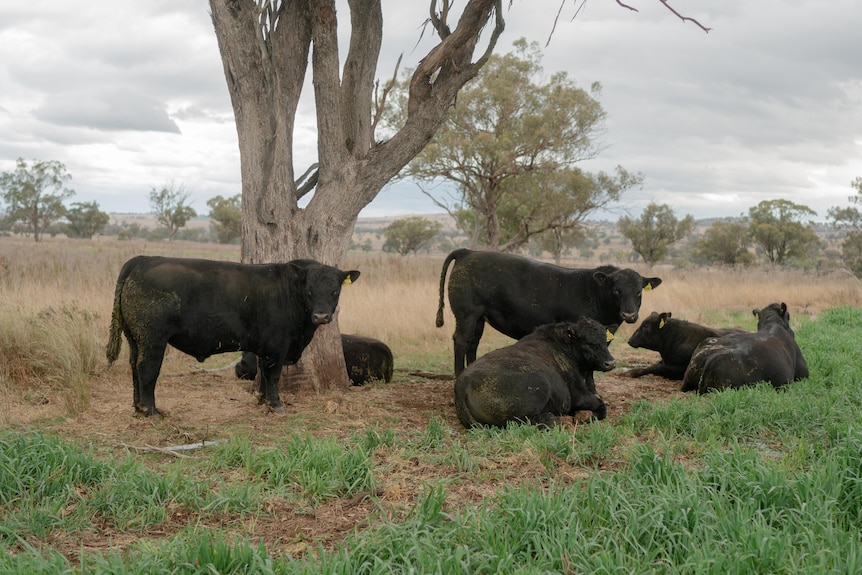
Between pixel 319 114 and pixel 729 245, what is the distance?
5068 cm

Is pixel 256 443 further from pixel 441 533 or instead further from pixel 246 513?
pixel 441 533

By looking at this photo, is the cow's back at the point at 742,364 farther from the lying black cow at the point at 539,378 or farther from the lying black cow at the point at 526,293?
the lying black cow at the point at 539,378

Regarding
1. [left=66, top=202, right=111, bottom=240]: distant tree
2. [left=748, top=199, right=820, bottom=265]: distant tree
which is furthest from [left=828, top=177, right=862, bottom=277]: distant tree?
[left=66, top=202, right=111, bottom=240]: distant tree

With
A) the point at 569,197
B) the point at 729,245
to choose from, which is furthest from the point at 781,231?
the point at 569,197

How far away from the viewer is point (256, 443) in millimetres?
5816

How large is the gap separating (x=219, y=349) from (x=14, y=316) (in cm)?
386

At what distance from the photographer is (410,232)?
6638 cm

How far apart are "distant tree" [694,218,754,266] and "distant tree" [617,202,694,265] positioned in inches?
110

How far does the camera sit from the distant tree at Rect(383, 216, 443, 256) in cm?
6638

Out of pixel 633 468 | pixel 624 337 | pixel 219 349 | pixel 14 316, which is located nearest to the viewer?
pixel 633 468

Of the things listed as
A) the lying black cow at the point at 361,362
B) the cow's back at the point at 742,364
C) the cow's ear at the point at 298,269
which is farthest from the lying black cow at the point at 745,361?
the cow's ear at the point at 298,269

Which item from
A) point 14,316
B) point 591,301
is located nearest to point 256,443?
point 591,301

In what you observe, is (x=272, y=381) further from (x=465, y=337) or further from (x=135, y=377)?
(x=465, y=337)

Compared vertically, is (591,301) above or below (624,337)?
above
